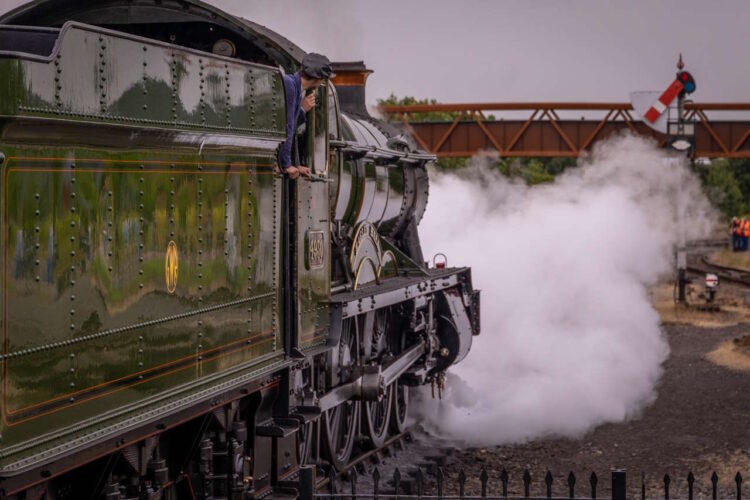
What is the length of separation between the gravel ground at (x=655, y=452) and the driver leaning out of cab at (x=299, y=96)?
430 cm

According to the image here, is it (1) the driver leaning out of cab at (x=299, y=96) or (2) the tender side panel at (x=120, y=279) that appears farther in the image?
(1) the driver leaning out of cab at (x=299, y=96)

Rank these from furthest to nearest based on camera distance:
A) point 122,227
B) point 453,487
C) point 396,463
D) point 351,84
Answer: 1. point 351,84
2. point 396,463
3. point 453,487
4. point 122,227

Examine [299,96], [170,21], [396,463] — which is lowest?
[396,463]

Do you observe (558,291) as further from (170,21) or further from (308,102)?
(170,21)

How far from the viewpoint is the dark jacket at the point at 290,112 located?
7594 millimetres

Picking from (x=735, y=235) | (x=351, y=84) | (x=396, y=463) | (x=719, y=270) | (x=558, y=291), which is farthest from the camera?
(x=735, y=235)

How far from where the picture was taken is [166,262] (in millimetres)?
5973

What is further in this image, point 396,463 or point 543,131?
point 543,131

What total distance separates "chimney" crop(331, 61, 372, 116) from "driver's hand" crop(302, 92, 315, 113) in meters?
4.63

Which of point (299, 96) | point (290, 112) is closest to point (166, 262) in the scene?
point (290, 112)

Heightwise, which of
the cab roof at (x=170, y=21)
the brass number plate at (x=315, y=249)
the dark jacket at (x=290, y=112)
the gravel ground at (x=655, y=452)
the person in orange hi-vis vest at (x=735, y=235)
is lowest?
the gravel ground at (x=655, y=452)

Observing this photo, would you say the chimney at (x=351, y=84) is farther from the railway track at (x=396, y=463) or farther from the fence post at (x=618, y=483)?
the fence post at (x=618, y=483)

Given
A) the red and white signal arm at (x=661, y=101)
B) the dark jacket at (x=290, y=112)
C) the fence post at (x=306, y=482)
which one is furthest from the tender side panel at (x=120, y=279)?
the red and white signal arm at (x=661, y=101)

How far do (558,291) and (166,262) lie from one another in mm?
16110
